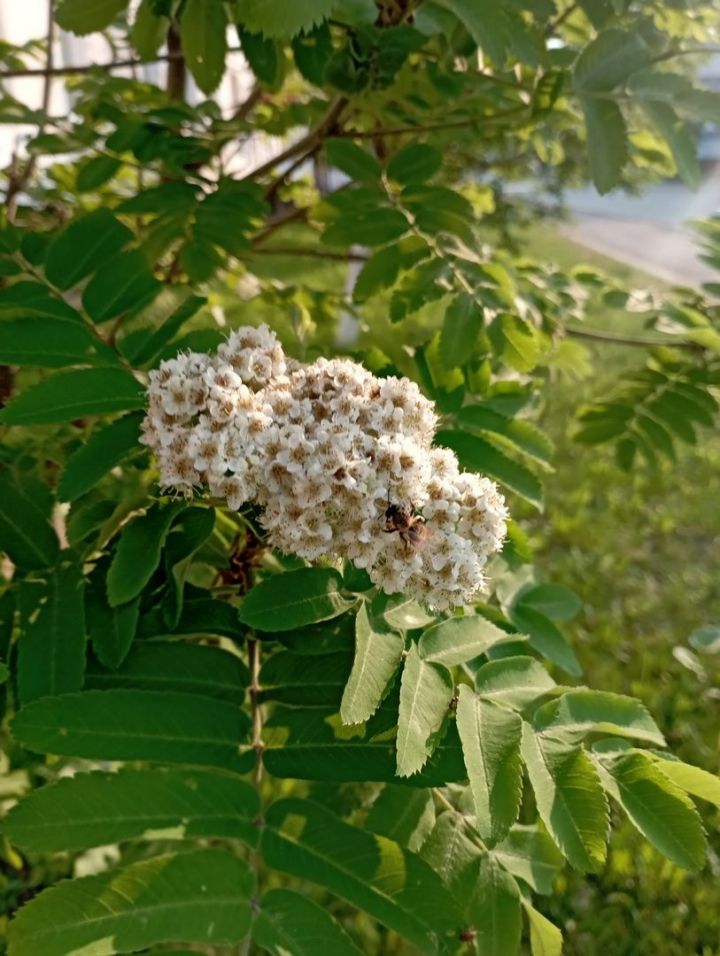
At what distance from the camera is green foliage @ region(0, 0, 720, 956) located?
0.90 meters

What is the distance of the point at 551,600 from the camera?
1.58 meters

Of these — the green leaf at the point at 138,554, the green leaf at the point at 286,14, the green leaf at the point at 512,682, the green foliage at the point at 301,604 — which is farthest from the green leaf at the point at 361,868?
the green leaf at the point at 286,14

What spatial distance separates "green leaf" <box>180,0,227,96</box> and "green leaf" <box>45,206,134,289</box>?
12.2 inches

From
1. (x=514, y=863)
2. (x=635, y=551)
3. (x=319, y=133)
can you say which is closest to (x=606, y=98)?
(x=319, y=133)

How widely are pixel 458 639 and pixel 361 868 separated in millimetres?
299

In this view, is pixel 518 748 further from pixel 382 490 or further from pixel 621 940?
pixel 621 940

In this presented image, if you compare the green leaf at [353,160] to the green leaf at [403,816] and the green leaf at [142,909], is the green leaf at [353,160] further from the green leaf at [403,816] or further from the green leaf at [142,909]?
the green leaf at [142,909]

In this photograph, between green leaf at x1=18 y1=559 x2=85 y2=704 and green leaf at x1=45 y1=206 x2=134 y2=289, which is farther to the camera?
green leaf at x1=45 y1=206 x2=134 y2=289

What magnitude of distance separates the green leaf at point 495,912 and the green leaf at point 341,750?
192mm

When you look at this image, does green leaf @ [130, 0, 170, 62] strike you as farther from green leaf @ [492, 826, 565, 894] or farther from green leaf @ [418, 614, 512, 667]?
green leaf @ [492, 826, 565, 894]

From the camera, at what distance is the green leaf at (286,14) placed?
1.00 meters

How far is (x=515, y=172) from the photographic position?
3.22 m

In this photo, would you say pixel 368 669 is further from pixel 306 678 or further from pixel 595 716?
pixel 595 716

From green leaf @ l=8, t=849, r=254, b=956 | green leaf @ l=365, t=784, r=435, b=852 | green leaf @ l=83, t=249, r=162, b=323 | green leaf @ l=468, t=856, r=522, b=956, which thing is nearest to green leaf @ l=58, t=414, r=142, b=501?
green leaf @ l=83, t=249, r=162, b=323
